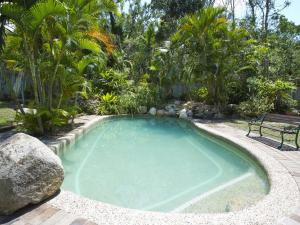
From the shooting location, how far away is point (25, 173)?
429 centimetres

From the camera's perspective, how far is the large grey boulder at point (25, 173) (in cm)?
418

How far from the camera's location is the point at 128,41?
2416 cm

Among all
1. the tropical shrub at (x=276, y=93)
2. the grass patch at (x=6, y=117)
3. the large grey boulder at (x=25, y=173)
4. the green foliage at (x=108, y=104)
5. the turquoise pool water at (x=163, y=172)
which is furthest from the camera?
the green foliage at (x=108, y=104)

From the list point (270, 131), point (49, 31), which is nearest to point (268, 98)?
point (270, 131)

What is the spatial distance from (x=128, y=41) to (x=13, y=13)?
16983mm

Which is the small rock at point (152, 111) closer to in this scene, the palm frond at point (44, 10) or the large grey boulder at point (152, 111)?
the large grey boulder at point (152, 111)

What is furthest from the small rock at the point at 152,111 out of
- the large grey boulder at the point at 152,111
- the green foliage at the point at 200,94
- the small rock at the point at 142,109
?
the green foliage at the point at 200,94

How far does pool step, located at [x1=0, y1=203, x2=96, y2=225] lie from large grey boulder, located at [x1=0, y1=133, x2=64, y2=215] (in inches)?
5.7

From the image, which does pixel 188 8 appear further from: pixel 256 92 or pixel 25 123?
pixel 25 123

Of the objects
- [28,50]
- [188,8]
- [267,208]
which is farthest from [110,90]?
[267,208]

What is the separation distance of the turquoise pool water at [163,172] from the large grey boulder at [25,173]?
4.23 ft

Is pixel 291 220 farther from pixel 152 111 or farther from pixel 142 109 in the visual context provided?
pixel 142 109

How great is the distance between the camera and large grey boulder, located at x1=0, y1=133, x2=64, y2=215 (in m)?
4.18

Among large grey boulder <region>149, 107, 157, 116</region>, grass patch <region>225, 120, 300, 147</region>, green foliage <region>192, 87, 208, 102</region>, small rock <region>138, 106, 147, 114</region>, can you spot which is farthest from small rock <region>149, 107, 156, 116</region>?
grass patch <region>225, 120, 300, 147</region>
